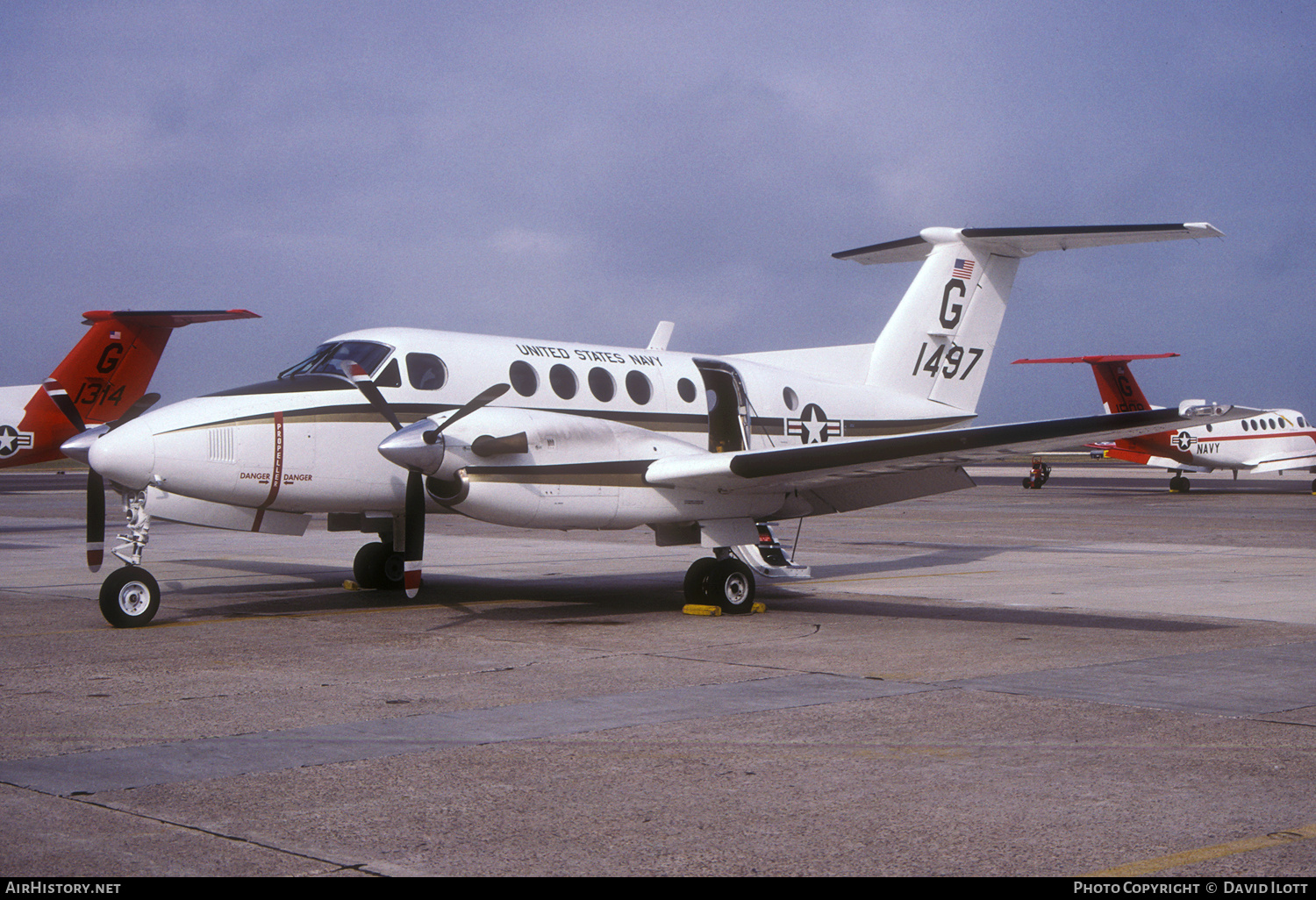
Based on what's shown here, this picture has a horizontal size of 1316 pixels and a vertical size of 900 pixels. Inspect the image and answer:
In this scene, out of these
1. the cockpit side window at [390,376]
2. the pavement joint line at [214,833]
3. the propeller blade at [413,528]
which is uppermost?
the cockpit side window at [390,376]

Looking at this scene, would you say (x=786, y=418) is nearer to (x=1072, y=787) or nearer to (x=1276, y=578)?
(x=1276, y=578)

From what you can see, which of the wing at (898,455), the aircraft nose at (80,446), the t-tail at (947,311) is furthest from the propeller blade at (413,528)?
the t-tail at (947,311)

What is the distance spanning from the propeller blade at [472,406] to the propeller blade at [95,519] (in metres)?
3.57

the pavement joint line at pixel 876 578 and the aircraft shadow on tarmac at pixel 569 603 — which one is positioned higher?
the pavement joint line at pixel 876 578

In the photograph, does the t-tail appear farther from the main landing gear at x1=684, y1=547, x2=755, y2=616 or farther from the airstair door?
the main landing gear at x1=684, y1=547, x2=755, y2=616

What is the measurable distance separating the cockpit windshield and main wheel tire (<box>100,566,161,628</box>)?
2600mm

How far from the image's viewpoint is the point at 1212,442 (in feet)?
148

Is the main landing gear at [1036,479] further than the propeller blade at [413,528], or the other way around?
the main landing gear at [1036,479]

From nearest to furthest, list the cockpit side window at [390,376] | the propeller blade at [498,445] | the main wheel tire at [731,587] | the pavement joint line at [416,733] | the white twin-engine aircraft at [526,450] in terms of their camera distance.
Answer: the pavement joint line at [416,733]
the white twin-engine aircraft at [526,450]
the propeller blade at [498,445]
the cockpit side window at [390,376]
the main wheel tire at [731,587]

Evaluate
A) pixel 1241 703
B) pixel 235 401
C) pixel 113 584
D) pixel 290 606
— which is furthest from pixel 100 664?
pixel 1241 703

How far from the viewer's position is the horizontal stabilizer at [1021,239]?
14375mm

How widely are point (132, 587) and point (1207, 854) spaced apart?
32.8ft

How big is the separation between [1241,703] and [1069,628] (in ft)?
12.8

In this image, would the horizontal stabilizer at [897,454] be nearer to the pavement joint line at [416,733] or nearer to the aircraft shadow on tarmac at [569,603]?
the aircraft shadow on tarmac at [569,603]
